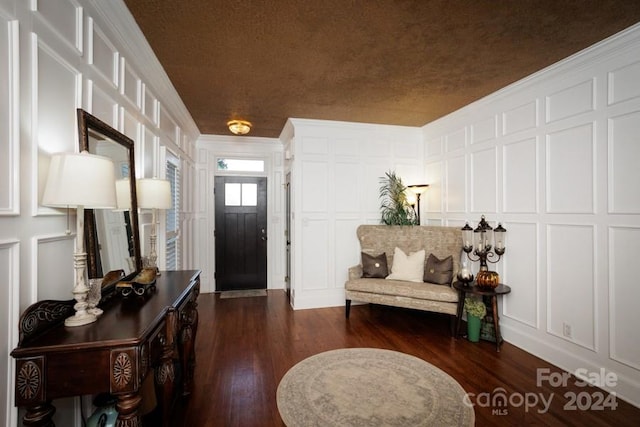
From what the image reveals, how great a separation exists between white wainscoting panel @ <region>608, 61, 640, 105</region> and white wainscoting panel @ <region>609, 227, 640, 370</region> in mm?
988

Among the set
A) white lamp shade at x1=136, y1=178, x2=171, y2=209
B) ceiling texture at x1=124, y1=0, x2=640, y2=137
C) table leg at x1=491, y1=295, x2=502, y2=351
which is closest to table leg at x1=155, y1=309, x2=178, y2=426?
white lamp shade at x1=136, y1=178, x2=171, y2=209

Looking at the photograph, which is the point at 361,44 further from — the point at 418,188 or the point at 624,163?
the point at 418,188

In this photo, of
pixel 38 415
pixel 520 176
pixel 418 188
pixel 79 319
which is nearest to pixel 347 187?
pixel 418 188

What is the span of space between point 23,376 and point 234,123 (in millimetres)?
3320

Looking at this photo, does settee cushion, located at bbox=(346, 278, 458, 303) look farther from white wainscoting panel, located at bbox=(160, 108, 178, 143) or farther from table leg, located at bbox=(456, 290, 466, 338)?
white wainscoting panel, located at bbox=(160, 108, 178, 143)

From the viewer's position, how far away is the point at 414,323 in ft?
11.4

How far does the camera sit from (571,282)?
8.09 feet

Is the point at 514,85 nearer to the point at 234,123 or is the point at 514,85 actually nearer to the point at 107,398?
the point at 234,123

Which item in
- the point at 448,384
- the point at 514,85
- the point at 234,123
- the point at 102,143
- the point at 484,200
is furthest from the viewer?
the point at 234,123

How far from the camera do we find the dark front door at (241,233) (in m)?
4.94

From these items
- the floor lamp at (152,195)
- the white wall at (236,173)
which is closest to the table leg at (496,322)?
the floor lamp at (152,195)

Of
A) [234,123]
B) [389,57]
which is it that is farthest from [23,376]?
[234,123]

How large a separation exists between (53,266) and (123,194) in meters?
0.66

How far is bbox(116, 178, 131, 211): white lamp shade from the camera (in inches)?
71.9
